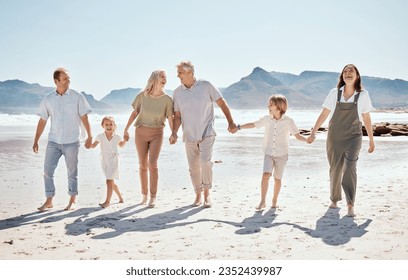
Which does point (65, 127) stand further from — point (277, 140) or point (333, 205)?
point (333, 205)

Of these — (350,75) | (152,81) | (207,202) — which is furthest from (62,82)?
(350,75)

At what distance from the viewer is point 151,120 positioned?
20.9ft

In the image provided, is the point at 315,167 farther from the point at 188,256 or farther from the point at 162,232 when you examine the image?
the point at 188,256

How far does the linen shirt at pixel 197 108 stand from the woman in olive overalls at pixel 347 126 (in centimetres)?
166

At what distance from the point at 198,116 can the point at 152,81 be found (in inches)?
32.9

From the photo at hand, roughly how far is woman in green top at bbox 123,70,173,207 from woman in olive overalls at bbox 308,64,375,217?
7.76 feet

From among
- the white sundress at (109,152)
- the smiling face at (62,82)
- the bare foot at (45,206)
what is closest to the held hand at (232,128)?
the white sundress at (109,152)

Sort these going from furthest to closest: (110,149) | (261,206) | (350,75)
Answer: (110,149) → (261,206) → (350,75)

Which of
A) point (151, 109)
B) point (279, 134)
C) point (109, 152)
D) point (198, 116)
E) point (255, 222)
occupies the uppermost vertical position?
point (151, 109)

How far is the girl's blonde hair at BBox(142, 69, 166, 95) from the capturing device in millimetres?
6266

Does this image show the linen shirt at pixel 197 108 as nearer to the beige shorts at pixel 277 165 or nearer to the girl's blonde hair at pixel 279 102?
the girl's blonde hair at pixel 279 102

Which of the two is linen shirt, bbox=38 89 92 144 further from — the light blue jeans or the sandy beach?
the sandy beach

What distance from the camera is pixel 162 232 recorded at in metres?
4.78
